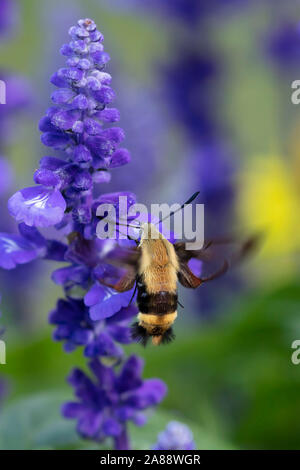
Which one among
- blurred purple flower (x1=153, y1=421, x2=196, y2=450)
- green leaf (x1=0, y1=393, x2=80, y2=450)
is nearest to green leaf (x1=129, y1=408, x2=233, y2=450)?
green leaf (x1=0, y1=393, x2=80, y2=450)

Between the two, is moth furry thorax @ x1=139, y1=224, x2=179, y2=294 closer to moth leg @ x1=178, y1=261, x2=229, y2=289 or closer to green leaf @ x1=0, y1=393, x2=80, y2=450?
moth leg @ x1=178, y1=261, x2=229, y2=289

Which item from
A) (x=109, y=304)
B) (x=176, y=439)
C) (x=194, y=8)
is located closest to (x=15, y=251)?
(x=109, y=304)

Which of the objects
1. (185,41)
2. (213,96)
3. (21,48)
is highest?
(21,48)

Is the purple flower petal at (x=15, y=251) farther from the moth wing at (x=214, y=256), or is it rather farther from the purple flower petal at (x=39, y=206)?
the moth wing at (x=214, y=256)

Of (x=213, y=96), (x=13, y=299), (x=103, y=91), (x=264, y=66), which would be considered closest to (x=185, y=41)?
(x=213, y=96)
